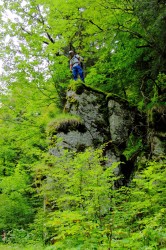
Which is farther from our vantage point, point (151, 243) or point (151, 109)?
point (151, 109)

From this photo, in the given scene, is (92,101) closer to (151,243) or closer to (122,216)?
(122,216)

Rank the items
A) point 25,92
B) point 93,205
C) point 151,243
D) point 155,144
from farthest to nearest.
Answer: point 25,92 → point 155,144 → point 93,205 → point 151,243

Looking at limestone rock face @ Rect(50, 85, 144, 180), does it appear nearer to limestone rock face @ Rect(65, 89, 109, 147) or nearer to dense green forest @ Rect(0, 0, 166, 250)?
limestone rock face @ Rect(65, 89, 109, 147)

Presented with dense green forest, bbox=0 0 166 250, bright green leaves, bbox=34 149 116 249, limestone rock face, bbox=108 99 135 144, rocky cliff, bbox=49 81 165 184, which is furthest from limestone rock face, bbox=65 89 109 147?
bright green leaves, bbox=34 149 116 249

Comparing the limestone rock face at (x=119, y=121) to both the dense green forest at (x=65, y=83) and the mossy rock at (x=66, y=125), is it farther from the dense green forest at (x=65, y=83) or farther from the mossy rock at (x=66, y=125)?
the mossy rock at (x=66, y=125)

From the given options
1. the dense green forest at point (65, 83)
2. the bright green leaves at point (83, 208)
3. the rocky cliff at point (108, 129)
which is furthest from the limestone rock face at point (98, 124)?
the bright green leaves at point (83, 208)

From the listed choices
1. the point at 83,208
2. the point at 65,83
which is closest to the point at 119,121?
the point at 65,83

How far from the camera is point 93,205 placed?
4.70 meters

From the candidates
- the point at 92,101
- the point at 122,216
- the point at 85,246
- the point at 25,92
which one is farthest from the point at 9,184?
the point at 85,246

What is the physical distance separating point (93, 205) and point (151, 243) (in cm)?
134

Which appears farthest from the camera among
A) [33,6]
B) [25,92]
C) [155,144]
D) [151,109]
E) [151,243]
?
[33,6]

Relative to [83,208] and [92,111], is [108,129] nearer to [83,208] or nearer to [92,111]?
[92,111]

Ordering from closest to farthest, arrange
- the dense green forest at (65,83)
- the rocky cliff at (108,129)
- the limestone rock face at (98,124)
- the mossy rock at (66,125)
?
the dense green forest at (65,83) → the rocky cliff at (108,129) → the limestone rock face at (98,124) → the mossy rock at (66,125)

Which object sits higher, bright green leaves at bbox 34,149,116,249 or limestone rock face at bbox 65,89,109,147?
limestone rock face at bbox 65,89,109,147
